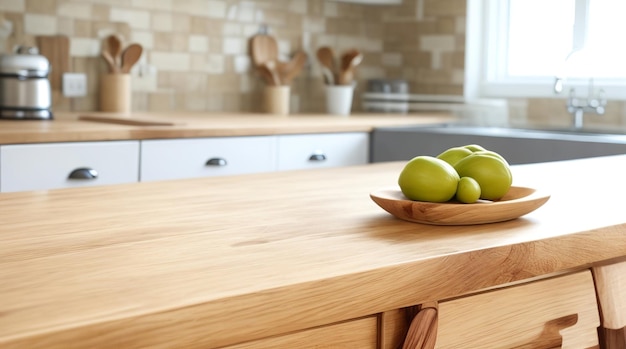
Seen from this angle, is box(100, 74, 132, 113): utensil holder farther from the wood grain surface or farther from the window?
the wood grain surface

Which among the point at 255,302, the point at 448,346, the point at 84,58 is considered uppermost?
the point at 84,58

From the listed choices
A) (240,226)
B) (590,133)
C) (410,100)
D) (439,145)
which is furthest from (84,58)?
(240,226)

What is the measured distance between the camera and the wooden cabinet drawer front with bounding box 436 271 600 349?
43.1 inches

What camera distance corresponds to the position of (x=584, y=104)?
3.88m

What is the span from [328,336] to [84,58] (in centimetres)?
281

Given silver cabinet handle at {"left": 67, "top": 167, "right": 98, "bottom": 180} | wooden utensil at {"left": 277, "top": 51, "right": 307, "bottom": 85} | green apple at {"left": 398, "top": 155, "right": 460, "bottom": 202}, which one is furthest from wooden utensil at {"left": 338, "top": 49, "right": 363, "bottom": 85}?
green apple at {"left": 398, "top": 155, "right": 460, "bottom": 202}

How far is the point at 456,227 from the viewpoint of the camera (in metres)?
1.25

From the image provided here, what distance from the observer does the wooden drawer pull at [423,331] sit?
39.8 inches

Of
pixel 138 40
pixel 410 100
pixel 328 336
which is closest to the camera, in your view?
pixel 328 336

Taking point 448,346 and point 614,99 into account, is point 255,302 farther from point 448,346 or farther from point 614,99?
point 614,99

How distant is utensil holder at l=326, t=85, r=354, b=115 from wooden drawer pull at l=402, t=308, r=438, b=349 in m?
3.22

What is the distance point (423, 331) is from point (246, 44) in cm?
322

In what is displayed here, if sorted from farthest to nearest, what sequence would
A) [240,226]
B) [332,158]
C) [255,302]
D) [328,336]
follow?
1. [332,158]
2. [240,226]
3. [328,336]
4. [255,302]

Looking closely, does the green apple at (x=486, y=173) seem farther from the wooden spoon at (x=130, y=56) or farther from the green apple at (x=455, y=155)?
the wooden spoon at (x=130, y=56)
